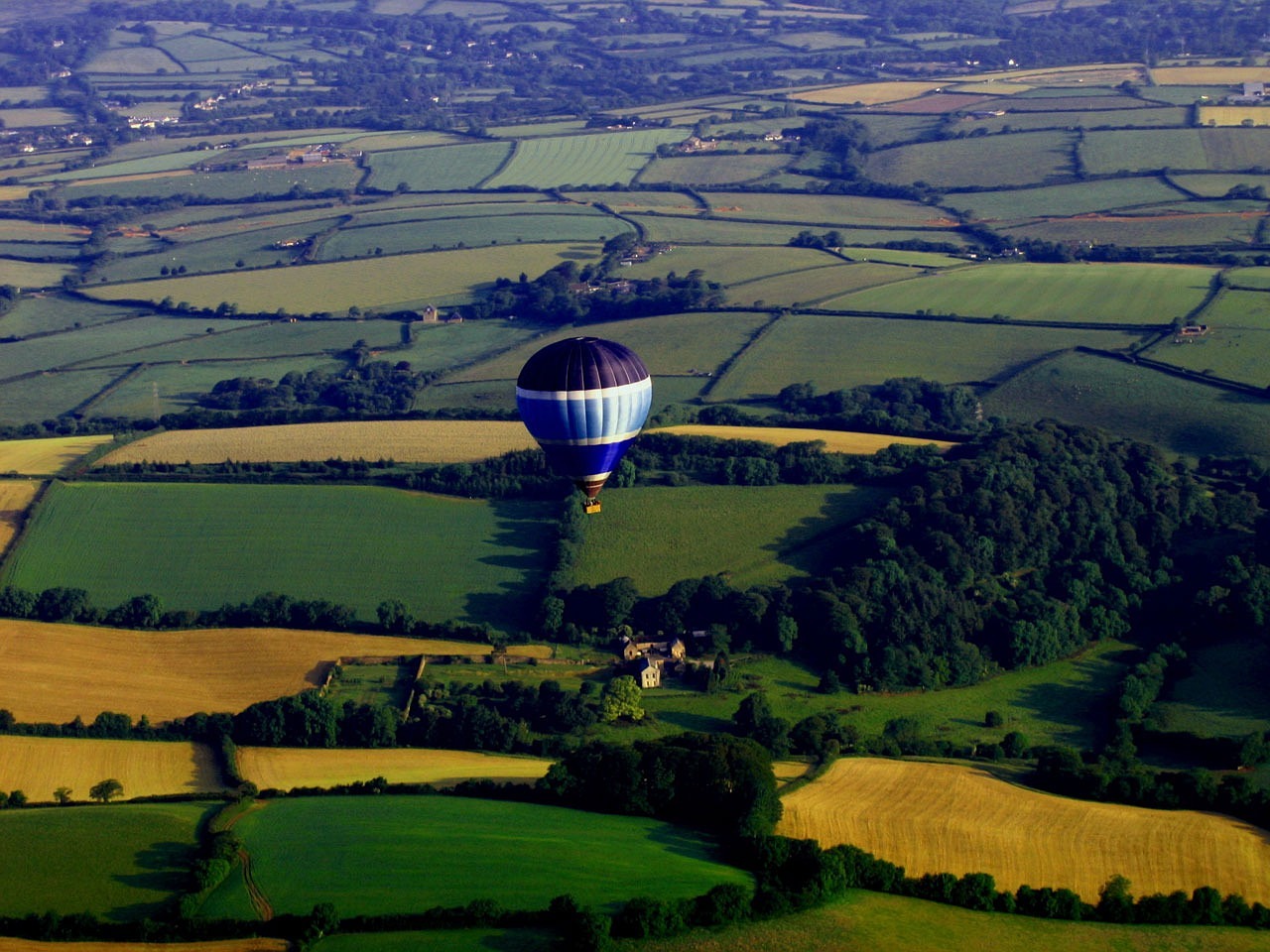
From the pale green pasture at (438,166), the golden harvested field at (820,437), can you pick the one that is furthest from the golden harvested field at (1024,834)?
the pale green pasture at (438,166)

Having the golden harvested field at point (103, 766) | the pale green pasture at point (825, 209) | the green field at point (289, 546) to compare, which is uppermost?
the pale green pasture at point (825, 209)

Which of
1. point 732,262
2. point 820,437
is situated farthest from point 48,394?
point 820,437

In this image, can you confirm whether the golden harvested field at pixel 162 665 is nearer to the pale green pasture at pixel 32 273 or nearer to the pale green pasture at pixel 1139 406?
the pale green pasture at pixel 1139 406

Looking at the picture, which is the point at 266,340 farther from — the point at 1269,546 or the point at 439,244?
the point at 1269,546

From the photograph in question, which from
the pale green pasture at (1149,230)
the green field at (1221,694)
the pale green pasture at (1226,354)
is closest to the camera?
the green field at (1221,694)

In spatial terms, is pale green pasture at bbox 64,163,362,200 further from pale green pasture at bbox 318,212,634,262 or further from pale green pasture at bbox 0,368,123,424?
pale green pasture at bbox 0,368,123,424

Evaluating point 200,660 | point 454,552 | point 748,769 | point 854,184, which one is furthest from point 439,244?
point 748,769

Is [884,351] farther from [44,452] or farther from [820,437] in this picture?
[44,452]

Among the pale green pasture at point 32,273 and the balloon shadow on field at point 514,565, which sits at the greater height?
the balloon shadow on field at point 514,565

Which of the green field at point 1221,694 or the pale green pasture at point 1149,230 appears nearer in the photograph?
the green field at point 1221,694
